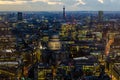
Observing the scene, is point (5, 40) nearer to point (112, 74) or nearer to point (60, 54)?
point (60, 54)

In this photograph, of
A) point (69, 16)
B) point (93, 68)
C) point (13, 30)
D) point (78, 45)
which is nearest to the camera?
point (93, 68)

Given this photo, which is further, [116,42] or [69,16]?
[69,16]

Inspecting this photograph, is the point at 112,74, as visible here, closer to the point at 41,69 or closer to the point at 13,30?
the point at 41,69

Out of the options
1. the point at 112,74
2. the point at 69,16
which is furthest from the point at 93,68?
the point at 69,16

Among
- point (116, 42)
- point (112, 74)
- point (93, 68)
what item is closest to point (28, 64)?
point (93, 68)

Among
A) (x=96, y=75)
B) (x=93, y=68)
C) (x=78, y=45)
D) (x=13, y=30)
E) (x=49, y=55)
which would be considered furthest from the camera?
(x=13, y=30)

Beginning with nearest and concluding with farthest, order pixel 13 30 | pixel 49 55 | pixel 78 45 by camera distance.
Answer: pixel 49 55, pixel 78 45, pixel 13 30

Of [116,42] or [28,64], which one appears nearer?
[28,64]

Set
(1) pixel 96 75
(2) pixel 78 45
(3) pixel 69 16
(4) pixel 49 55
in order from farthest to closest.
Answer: (3) pixel 69 16 < (2) pixel 78 45 < (4) pixel 49 55 < (1) pixel 96 75
